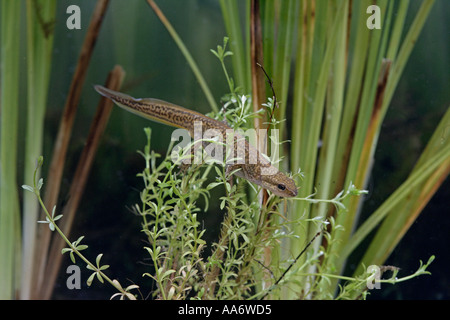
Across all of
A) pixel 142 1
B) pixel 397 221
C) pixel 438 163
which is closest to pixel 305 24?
pixel 142 1

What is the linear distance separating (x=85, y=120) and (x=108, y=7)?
36cm

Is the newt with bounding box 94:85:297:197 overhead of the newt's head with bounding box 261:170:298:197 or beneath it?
overhead

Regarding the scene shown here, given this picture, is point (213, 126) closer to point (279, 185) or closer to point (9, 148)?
point (279, 185)

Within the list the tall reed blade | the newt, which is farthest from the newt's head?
the tall reed blade

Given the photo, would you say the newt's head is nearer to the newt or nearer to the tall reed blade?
the newt

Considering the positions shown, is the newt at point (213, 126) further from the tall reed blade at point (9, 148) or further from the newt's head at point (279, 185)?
the tall reed blade at point (9, 148)

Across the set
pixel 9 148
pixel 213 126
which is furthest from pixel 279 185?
pixel 9 148

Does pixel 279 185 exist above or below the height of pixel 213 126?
below

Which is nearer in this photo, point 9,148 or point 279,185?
point 279,185

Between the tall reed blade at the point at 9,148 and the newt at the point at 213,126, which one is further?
the tall reed blade at the point at 9,148

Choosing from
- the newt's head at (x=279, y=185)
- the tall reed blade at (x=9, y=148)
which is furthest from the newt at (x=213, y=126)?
the tall reed blade at (x=9, y=148)

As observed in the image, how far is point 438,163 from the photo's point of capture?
1.22 metres

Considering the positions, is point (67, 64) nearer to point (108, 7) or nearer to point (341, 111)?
point (108, 7)

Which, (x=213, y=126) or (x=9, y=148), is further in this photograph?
(x=9, y=148)
